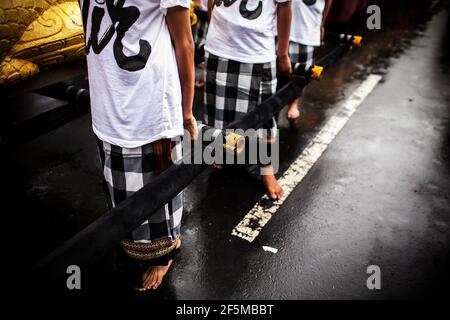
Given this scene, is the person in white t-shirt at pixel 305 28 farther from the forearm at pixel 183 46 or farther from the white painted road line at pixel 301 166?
the forearm at pixel 183 46

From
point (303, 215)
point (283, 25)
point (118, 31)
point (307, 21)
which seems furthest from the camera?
point (307, 21)

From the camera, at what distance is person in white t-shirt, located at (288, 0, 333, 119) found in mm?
2971

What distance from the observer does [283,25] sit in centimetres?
231

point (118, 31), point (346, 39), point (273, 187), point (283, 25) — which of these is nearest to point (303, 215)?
point (273, 187)

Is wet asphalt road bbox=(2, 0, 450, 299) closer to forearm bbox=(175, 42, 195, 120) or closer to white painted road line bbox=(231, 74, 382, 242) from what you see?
white painted road line bbox=(231, 74, 382, 242)

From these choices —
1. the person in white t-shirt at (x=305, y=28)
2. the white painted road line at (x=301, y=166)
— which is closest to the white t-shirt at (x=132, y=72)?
the white painted road line at (x=301, y=166)

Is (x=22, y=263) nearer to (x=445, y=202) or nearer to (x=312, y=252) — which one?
(x=312, y=252)

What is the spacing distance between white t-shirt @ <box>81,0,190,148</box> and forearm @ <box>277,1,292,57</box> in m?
1.08

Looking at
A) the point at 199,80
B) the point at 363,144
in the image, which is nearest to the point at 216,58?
the point at 363,144

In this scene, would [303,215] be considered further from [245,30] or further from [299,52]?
[299,52]

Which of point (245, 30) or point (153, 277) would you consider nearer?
point (153, 277)

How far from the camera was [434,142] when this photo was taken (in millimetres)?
3533

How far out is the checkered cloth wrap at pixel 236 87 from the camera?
2.38 meters

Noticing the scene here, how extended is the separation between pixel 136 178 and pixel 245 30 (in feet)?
3.84
